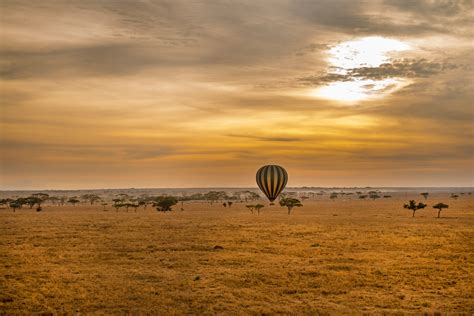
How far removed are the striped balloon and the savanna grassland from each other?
2083 centimetres

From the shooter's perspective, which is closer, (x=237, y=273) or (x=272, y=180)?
(x=237, y=273)

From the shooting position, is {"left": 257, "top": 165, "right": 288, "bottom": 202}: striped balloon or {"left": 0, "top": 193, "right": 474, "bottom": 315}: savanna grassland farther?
{"left": 257, "top": 165, "right": 288, "bottom": 202}: striped balloon

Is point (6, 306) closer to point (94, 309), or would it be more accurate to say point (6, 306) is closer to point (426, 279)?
point (94, 309)

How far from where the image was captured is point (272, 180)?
70.4 m

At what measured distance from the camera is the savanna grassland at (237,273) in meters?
22.1

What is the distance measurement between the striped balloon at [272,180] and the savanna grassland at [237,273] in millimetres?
20828

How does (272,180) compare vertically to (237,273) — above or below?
above

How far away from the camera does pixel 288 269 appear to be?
30.4 meters

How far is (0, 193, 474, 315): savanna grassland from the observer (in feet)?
72.4

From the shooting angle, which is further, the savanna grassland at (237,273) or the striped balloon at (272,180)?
the striped balloon at (272,180)

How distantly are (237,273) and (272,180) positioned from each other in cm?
4155

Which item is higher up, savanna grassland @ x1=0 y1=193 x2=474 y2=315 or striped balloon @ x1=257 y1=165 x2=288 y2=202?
striped balloon @ x1=257 y1=165 x2=288 y2=202

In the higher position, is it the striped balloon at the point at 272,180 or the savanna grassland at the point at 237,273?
the striped balloon at the point at 272,180

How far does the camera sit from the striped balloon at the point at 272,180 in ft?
231
